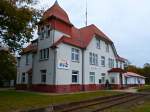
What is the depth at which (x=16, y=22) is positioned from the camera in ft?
72.5

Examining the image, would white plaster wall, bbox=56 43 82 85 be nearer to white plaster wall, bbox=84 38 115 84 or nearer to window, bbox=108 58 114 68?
white plaster wall, bbox=84 38 115 84

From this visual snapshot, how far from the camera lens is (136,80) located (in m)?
64.6

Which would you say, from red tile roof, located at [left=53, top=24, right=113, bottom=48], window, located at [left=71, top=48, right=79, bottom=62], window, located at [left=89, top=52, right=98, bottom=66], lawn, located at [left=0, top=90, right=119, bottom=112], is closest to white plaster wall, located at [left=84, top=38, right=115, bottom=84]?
window, located at [left=89, top=52, right=98, bottom=66]

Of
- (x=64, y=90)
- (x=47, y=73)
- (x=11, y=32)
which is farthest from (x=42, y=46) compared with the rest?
(x=11, y=32)

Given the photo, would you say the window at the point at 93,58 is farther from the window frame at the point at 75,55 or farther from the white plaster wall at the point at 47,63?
the white plaster wall at the point at 47,63

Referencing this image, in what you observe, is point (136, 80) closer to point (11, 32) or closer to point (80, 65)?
point (80, 65)

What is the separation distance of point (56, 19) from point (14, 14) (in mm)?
10337

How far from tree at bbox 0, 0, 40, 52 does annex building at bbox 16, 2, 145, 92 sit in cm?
257

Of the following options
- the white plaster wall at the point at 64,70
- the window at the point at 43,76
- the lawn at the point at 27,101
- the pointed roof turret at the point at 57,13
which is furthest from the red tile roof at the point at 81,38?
the lawn at the point at 27,101

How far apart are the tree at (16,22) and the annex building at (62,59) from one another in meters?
2.57

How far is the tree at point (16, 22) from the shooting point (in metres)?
21.5

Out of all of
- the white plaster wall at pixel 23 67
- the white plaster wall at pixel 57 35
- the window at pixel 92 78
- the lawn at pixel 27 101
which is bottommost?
the lawn at pixel 27 101

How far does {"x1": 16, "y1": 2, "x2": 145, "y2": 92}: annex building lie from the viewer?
30125 mm

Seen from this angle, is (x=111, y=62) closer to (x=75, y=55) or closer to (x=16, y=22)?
(x=75, y=55)
